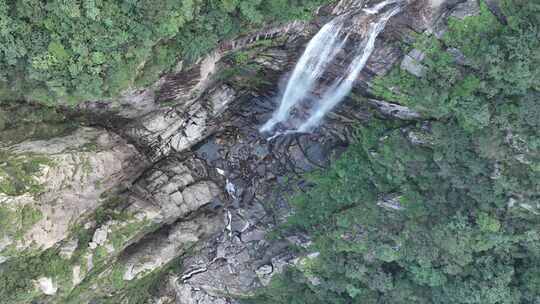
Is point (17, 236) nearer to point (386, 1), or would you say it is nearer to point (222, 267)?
point (222, 267)

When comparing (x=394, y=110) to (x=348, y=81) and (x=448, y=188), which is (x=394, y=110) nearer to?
(x=348, y=81)

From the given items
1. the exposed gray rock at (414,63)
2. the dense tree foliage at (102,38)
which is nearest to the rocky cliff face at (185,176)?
the exposed gray rock at (414,63)

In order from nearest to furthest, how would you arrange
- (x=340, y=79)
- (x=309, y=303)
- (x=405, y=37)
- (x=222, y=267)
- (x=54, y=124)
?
(x=405, y=37) < (x=54, y=124) < (x=340, y=79) < (x=309, y=303) < (x=222, y=267)

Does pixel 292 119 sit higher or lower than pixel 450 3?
lower

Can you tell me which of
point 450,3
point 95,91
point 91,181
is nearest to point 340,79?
point 450,3

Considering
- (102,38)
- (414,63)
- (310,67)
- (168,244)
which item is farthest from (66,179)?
(414,63)

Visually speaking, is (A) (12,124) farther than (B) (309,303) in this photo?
No

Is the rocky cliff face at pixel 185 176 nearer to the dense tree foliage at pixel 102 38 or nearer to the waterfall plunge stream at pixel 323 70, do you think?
the waterfall plunge stream at pixel 323 70
